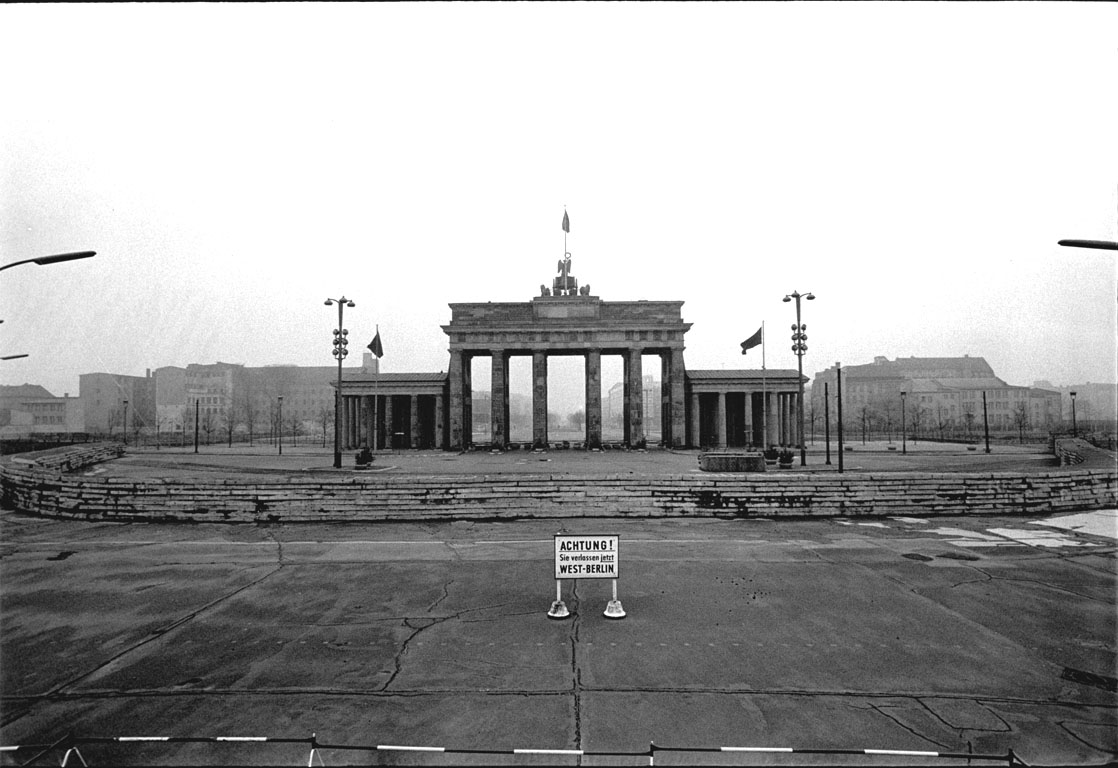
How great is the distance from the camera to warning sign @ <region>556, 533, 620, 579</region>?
383 inches

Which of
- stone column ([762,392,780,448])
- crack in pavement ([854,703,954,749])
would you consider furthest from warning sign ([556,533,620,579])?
stone column ([762,392,780,448])

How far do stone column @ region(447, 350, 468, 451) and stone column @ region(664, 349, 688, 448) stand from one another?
19099mm

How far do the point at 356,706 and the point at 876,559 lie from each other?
12532 mm

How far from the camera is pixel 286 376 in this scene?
498 ft

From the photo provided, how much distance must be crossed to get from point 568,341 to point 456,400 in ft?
38.4

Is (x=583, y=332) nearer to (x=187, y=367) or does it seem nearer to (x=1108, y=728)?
(x=1108, y=728)

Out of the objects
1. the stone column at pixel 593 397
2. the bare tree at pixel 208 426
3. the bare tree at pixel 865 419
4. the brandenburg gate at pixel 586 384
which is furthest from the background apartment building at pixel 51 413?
the bare tree at pixel 865 419

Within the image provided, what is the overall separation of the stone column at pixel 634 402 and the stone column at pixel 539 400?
310 inches

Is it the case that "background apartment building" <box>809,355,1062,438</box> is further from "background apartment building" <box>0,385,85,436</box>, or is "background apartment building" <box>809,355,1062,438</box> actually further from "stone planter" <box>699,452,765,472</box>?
"background apartment building" <box>0,385,85,436</box>

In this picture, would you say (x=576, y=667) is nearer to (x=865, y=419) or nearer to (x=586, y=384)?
(x=586, y=384)

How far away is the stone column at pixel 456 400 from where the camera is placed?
50.6 meters

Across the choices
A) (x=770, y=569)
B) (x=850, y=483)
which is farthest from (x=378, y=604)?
(x=850, y=483)

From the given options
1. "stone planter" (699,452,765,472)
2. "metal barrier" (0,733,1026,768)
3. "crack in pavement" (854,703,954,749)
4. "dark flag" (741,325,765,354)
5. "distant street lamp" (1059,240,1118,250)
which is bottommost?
"crack in pavement" (854,703,954,749)

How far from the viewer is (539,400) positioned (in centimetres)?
5197
